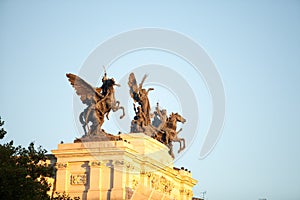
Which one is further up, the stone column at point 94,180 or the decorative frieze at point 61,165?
the decorative frieze at point 61,165

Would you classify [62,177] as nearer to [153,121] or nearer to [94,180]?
[94,180]

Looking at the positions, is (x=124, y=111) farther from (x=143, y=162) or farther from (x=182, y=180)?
(x=182, y=180)

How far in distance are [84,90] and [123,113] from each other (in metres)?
3.36

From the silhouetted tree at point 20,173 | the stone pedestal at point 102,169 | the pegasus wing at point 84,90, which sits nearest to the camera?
the silhouetted tree at point 20,173

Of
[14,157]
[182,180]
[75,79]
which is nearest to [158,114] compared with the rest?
[182,180]

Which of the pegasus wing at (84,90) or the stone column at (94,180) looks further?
the pegasus wing at (84,90)

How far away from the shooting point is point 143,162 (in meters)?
50.2

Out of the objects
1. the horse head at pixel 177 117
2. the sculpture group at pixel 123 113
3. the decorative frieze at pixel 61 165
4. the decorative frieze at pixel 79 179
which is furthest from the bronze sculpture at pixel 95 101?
the horse head at pixel 177 117

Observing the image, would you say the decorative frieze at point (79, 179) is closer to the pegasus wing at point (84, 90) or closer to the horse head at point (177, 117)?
the pegasus wing at point (84, 90)

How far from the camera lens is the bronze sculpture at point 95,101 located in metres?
48.8

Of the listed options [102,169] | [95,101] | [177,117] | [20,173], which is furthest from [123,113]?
[20,173]

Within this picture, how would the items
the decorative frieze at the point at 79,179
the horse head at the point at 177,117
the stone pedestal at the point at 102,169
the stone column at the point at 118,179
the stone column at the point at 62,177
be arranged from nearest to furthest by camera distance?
the stone column at the point at 118,179
the stone pedestal at the point at 102,169
the decorative frieze at the point at 79,179
the stone column at the point at 62,177
the horse head at the point at 177,117

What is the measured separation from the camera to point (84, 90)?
49719 millimetres

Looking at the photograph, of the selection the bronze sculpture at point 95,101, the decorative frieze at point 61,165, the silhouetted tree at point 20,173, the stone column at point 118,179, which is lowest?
the silhouetted tree at point 20,173
